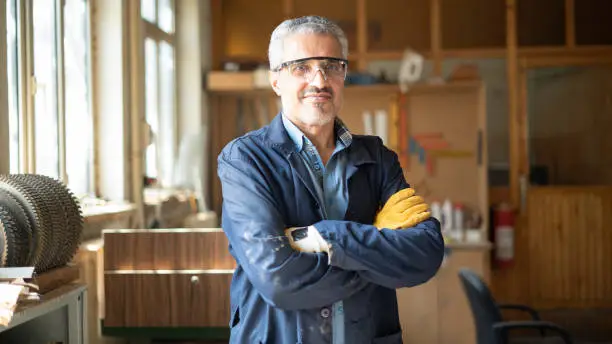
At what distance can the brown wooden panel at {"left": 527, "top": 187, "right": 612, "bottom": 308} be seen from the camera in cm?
615

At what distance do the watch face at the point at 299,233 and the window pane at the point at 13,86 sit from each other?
1.52 m

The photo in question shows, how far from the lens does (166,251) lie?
253 cm

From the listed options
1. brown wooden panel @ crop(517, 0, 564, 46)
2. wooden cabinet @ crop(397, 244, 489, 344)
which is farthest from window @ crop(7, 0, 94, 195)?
brown wooden panel @ crop(517, 0, 564, 46)

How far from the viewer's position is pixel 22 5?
2711 millimetres

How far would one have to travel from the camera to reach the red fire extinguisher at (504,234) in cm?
588

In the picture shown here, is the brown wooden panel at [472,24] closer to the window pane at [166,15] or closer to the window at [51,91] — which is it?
the window pane at [166,15]

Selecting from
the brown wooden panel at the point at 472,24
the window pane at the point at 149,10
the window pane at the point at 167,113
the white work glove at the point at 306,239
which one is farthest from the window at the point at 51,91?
the brown wooden panel at the point at 472,24

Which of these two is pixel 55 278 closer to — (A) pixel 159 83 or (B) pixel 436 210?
(A) pixel 159 83

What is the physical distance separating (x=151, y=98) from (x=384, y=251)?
11.7ft

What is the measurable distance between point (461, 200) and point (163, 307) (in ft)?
12.8

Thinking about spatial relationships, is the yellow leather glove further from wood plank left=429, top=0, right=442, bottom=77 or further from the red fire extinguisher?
wood plank left=429, top=0, right=442, bottom=77

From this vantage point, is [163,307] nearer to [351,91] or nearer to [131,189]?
[131,189]

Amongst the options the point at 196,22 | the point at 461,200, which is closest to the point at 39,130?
the point at 196,22

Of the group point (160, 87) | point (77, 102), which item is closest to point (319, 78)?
point (77, 102)
